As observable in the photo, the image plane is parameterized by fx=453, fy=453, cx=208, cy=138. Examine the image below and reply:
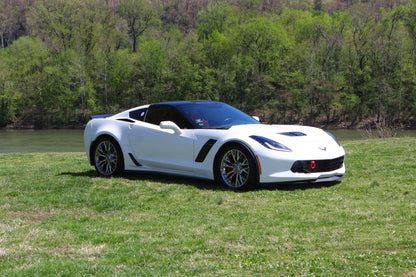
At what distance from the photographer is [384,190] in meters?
7.14

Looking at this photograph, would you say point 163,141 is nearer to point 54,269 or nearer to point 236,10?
point 54,269

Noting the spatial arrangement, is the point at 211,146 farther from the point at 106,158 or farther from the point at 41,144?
the point at 41,144

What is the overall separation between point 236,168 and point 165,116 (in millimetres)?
1947

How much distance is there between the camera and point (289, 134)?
25.5 ft

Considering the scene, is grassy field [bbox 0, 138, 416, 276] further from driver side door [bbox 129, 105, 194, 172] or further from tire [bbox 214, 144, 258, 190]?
driver side door [bbox 129, 105, 194, 172]

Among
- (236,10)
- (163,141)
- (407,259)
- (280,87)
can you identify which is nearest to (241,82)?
(280,87)

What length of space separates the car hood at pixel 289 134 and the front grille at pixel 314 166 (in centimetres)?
33

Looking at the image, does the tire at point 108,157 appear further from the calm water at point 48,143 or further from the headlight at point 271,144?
the calm water at point 48,143

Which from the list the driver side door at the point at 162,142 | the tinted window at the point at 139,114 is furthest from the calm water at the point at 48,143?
the driver side door at the point at 162,142

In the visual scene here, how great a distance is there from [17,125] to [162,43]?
26.0 meters

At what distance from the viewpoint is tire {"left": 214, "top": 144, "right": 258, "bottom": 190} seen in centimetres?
731

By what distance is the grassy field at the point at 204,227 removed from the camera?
3801 millimetres

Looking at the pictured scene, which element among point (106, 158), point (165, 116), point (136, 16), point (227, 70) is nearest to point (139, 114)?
point (165, 116)

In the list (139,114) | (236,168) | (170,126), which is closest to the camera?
(236,168)
